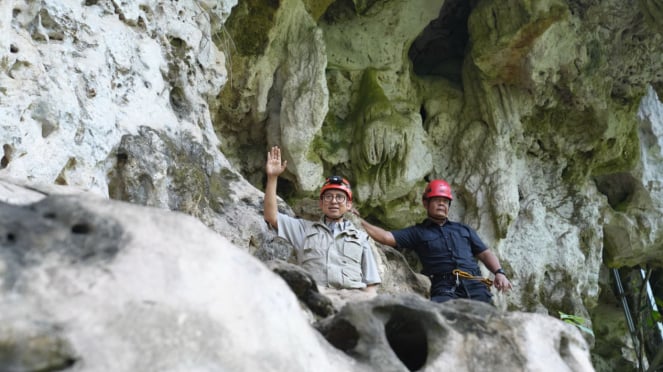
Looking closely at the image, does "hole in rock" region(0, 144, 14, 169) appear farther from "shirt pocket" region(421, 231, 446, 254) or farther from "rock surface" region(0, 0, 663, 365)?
"shirt pocket" region(421, 231, 446, 254)

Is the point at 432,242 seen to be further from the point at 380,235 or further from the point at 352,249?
the point at 352,249

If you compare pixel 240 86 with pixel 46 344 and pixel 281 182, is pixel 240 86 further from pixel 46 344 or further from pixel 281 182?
pixel 46 344

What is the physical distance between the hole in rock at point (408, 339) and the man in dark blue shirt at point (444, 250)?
59.8 inches

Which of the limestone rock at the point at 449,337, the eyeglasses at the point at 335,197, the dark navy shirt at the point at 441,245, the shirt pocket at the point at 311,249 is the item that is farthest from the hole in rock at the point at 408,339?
the dark navy shirt at the point at 441,245

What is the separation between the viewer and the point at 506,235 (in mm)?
6504

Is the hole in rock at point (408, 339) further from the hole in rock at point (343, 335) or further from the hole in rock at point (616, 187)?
the hole in rock at point (616, 187)

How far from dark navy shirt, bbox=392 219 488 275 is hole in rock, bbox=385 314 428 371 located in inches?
→ 66.0

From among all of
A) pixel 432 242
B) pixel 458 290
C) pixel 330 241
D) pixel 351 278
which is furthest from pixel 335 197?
pixel 458 290

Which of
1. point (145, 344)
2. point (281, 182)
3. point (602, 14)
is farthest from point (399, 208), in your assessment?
point (145, 344)

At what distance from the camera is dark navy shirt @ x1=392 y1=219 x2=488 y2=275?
11.5 feet

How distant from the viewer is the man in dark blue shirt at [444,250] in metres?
3.42

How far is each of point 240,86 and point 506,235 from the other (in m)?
2.93

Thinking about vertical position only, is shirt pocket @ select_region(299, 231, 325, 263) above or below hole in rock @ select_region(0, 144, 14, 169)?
below

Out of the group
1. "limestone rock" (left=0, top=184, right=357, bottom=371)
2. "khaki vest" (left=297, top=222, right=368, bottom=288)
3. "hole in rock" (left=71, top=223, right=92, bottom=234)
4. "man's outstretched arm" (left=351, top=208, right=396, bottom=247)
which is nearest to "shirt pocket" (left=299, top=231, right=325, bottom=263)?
"khaki vest" (left=297, top=222, right=368, bottom=288)
